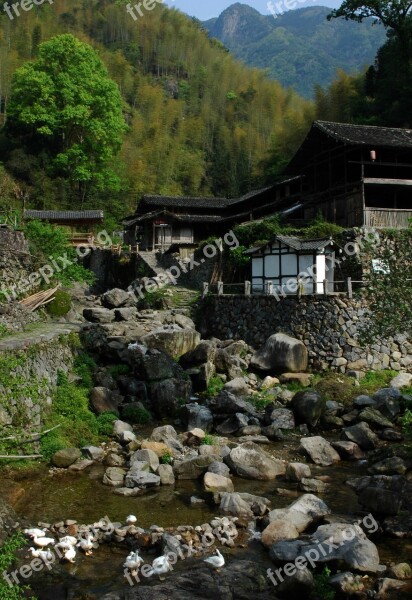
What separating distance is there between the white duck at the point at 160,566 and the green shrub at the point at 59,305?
15526 millimetres

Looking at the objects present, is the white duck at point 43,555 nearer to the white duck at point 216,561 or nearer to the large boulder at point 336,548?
the white duck at point 216,561

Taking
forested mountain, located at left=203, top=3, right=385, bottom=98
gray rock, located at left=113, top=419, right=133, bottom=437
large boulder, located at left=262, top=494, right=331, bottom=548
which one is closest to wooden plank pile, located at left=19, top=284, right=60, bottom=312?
gray rock, located at left=113, top=419, right=133, bottom=437

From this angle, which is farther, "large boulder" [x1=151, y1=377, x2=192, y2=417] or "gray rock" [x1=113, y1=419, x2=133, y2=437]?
"large boulder" [x1=151, y1=377, x2=192, y2=417]

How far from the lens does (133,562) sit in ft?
28.7

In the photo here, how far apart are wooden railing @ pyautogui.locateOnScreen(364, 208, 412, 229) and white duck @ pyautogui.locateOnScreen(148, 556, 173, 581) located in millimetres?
21636

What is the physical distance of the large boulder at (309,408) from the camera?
17.5m

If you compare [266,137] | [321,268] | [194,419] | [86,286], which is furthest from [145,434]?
[266,137]

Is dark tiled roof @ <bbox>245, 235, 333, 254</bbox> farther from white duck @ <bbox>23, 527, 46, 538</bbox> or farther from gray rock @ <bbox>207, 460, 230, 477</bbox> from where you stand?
white duck @ <bbox>23, 527, 46, 538</bbox>

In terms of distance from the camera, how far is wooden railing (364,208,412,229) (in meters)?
26.9

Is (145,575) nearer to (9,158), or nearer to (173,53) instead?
(9,158)

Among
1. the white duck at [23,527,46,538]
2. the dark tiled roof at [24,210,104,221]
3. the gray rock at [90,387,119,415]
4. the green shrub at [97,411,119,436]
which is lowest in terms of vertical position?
the white duck at [23,527,46,538]

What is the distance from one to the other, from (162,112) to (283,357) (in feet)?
160

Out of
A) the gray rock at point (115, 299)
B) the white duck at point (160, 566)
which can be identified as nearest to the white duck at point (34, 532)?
the white duck at point (160, 566)

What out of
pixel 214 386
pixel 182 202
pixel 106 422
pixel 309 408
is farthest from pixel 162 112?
pixel 106 422
